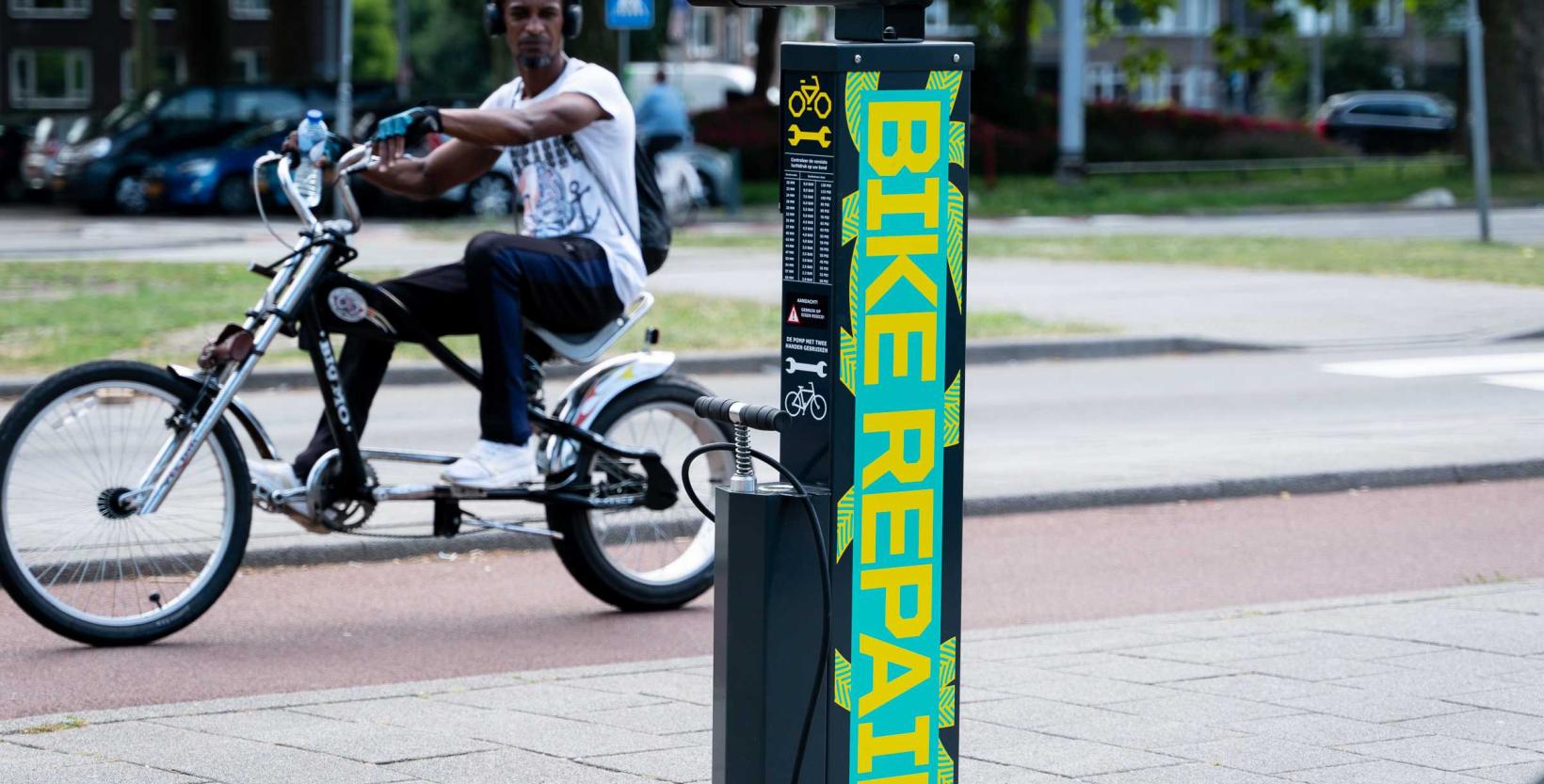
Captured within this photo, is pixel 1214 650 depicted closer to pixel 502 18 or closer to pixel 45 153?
pixel 502 18

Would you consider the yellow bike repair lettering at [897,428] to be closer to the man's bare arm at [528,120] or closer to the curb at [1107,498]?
the man's bare arm at [528,120]

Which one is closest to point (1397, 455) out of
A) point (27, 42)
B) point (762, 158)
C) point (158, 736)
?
point (158, 736)

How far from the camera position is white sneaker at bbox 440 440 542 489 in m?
5.77

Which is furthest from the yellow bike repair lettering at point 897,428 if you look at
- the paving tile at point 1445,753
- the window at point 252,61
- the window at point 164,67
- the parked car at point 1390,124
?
the window at point 252,61

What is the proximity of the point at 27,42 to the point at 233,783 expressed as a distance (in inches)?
2674

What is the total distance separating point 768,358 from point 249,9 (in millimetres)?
60644

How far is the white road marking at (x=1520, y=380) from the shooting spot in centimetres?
1147

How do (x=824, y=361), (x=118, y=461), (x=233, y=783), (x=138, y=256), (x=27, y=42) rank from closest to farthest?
(x=824, y=361)
(x=233, y=783)
(x=118, y=461)
(x=138, y=256)
(x=27, y=42)

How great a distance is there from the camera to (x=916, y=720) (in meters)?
3.34

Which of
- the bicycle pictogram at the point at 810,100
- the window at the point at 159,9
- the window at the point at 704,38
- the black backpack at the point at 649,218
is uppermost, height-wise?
the window at the point at 704,38

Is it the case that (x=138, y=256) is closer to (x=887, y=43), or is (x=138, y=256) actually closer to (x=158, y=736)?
(x=158, y=736)

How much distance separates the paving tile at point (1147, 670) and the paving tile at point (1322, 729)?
0.42 metres

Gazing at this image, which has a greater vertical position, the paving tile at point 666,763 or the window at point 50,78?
the window at point 50,78

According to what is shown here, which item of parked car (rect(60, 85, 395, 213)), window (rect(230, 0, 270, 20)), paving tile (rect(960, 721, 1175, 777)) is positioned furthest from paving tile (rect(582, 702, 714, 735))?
window (rect(230, 0, 270, 20))
